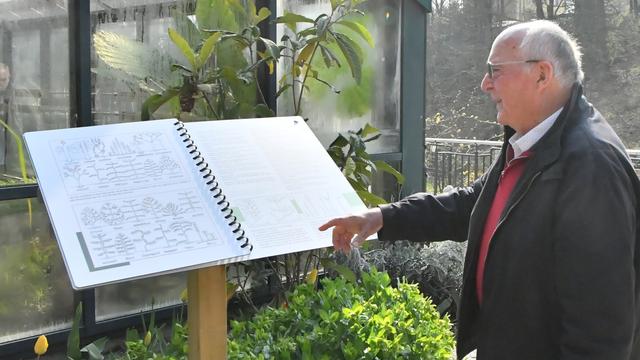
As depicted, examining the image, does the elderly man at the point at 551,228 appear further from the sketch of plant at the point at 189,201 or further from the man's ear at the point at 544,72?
the sketch of plant at the point at 189,201

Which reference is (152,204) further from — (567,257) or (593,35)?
(593,35)

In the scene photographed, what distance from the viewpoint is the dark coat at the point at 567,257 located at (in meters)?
1.94

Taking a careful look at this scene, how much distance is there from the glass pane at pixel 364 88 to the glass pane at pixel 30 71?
5.14 feet

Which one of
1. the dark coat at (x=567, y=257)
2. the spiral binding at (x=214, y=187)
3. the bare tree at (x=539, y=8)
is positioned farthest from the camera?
the bare tree at (x=539, y=8)

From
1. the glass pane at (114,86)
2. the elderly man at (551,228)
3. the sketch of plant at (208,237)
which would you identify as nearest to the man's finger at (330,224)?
the sketch of plant at (208,237)

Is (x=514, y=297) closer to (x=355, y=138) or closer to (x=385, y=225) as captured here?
(x=385, y=225)

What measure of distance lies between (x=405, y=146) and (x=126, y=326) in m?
2.85

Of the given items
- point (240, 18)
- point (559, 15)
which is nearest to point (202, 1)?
point (240, 18)

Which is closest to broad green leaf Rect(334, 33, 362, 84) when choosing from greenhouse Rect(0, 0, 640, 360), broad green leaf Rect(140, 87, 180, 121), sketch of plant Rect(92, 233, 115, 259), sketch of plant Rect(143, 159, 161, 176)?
greenhouse Rect(0, 0, 640, 360)

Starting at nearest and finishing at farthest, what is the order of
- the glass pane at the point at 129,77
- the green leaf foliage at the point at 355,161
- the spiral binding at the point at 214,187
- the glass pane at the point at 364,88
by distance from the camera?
the spiral binding at the point at 214,187 → the glass pane at the point at 129,77 → the green leaf foliage at the point at 355,161 → the glass pane at the point at 364,88

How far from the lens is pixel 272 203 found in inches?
109

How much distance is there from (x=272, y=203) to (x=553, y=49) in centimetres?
113

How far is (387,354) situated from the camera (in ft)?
10.1

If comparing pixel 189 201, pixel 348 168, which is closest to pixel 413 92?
pixel 348 168
